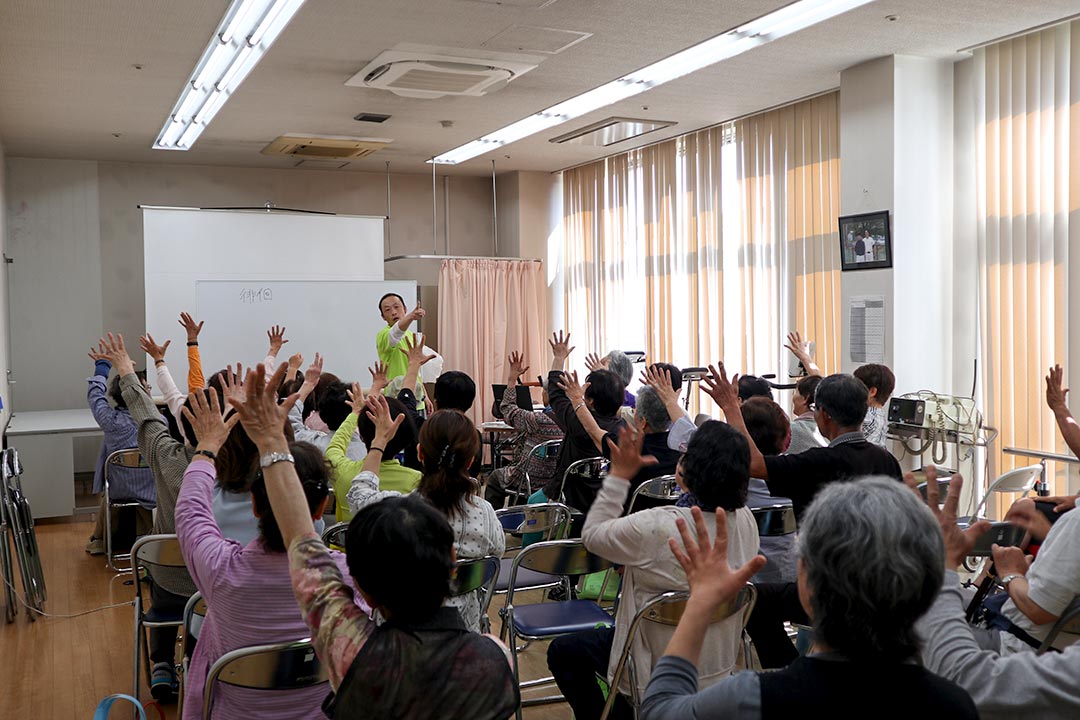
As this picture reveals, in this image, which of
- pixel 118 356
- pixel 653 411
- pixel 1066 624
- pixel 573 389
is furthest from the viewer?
pixel 573 389

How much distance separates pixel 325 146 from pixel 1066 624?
6981 mm

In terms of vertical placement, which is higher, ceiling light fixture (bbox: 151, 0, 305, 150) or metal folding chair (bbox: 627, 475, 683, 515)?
ceiling light fixture (bbox: 151, 0, 305, 150)

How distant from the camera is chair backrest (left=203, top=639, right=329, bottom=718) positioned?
1938 mm

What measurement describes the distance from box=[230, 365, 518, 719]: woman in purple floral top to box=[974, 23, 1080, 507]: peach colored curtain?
4.66 m

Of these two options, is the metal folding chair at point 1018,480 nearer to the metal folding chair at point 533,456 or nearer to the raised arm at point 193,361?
the metal folding chair at point 533,456

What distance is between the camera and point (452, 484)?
110 inches

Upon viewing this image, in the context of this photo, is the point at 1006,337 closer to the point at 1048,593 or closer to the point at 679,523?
the point at 1048,593

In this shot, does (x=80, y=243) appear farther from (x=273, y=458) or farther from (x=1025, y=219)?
(x=273, y=458)

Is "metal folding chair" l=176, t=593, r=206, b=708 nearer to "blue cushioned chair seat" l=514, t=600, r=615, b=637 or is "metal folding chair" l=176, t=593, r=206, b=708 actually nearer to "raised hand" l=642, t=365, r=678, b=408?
"blue cushioned chair seat" l=514, t=600, r=615, b=637

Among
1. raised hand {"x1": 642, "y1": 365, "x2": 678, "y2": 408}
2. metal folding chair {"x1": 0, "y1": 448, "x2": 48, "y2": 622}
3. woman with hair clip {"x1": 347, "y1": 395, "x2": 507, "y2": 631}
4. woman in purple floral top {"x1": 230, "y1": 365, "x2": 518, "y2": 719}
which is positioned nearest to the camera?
woman in purple floral top {"x1": 230, "y1": 365, "x2": 518, "y2": 719}

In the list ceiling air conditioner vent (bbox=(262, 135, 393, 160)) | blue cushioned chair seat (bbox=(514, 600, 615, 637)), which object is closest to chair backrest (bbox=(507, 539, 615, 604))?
blue cushioned chair seat (bbox=(514, 600, 615, 637))

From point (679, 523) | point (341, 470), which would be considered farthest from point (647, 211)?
point (679, 523)

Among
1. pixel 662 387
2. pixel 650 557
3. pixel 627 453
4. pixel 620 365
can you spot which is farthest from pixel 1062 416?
pixel 620 365

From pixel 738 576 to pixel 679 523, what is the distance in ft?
0.49
